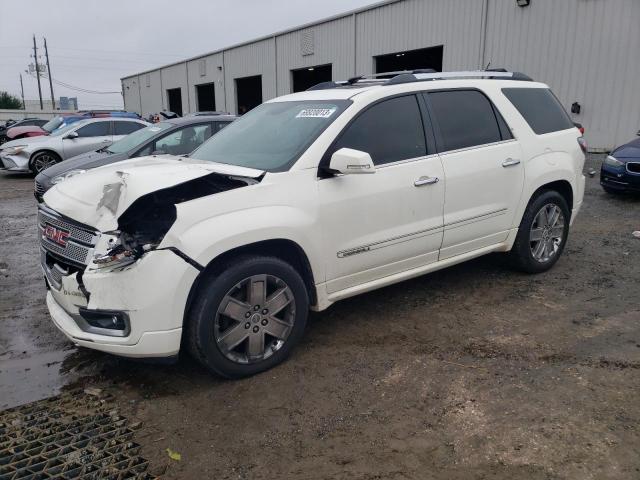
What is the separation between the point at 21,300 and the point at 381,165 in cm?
368

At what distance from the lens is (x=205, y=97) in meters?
35.3

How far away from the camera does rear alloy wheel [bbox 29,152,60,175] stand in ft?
43.5

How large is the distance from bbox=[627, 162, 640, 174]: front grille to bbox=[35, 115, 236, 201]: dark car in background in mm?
6804

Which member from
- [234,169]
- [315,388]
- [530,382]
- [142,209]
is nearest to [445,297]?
[530,382]

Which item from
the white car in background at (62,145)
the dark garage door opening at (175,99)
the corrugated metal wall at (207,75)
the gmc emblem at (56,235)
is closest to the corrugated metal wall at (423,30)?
the white car in background at (62,145)

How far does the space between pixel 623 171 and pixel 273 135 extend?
7.26 m

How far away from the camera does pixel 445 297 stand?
15.8 feet

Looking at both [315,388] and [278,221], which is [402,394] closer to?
[315,388]

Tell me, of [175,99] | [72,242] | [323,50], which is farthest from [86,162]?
[175,99]

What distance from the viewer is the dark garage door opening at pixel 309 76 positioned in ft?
77.7

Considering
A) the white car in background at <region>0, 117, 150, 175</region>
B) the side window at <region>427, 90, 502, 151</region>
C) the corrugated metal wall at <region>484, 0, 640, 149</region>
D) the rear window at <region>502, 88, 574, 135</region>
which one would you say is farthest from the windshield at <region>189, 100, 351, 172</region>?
the corrugated metal wall at <region>484, 0, 640, 149</region>

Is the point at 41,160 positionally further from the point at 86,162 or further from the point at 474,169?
the point at 474,169

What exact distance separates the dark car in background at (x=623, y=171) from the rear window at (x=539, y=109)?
4.22 metres

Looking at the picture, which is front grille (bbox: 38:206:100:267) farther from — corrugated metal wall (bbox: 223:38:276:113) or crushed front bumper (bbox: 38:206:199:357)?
corrugated metal wall (bbox: 223:38:276:113)
